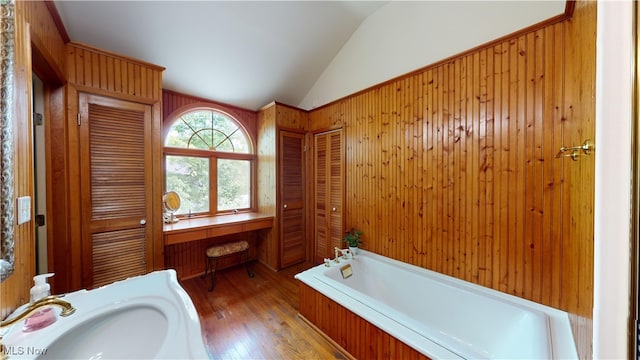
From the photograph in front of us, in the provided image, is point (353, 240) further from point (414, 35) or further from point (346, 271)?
point (414, 35)

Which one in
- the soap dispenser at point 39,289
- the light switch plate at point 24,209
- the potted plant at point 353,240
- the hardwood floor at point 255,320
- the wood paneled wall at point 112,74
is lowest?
the hardwood floor at point 255,320

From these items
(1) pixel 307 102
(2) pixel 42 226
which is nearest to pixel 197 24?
(1) pixel 307 102

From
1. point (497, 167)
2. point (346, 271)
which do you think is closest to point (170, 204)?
point (346, 271)

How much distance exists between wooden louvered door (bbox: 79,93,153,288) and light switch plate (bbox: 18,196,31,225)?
1043 millimetres

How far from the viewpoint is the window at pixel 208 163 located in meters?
2.86

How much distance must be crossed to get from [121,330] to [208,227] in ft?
5.98

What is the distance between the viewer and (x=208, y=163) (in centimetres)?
310

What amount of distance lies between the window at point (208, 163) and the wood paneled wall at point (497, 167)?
211cm

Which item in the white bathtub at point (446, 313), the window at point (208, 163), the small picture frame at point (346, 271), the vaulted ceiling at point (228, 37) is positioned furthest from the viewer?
the window at point (208, 163)

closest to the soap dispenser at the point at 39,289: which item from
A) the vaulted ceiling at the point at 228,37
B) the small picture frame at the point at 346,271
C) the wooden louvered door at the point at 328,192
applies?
the small picture frame at the point at 346,271

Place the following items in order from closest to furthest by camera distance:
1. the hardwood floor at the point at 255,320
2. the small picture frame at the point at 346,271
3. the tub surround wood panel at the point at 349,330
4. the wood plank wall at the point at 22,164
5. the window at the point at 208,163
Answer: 1. the wood plank wall at the point at 22,164
2. the tub surround wood panel at the point at 349,330
3. the hardwood floor at the point at 255,320
4. the small picture frame at the point at 346,271
5. the window at the point at 208,163

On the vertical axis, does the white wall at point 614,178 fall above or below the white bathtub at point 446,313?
above

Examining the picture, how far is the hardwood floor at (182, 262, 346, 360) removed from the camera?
1.70 metres

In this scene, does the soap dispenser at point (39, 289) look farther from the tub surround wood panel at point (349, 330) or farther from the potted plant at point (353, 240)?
the potted plant at point (353, 240)
